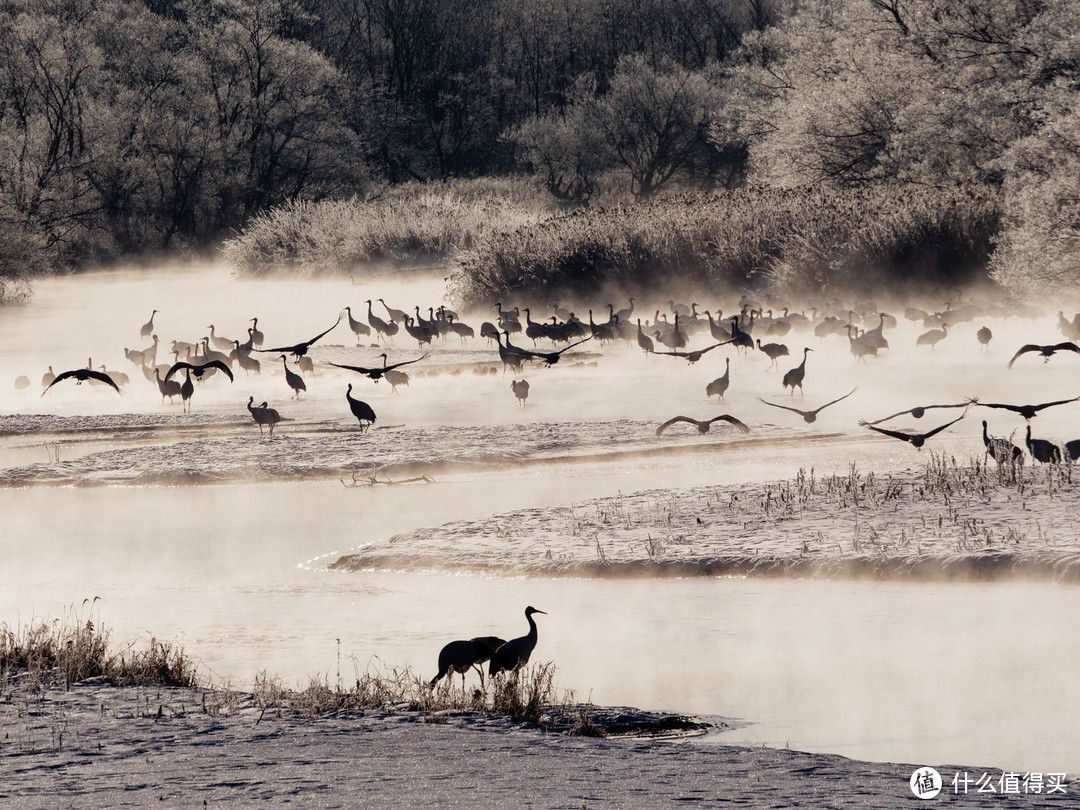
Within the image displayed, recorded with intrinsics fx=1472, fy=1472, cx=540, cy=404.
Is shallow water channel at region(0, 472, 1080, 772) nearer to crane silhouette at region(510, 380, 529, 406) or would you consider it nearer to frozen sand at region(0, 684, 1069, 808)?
frozen sand at region(0, 684, 1069, 808)

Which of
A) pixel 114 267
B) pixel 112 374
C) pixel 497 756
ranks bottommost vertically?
pixel 497 756

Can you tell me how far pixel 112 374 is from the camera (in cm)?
2391

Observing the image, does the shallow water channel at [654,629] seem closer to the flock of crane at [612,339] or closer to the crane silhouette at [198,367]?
the crane silhouette at [198,367]

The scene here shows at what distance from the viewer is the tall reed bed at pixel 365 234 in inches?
1574

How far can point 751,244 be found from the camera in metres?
30.6

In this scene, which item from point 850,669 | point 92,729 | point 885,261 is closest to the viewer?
point 92,729

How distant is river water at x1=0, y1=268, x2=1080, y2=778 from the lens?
794cm

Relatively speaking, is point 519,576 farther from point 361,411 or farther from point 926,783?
point 361,411

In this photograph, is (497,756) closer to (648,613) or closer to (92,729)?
(92,729)

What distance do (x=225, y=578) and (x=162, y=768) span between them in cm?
523

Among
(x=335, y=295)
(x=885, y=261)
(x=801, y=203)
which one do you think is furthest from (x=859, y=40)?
(x=335, y=295)

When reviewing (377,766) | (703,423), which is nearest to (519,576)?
(377,766)

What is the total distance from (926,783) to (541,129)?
61.2 m

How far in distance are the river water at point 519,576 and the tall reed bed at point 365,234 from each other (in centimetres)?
1453
